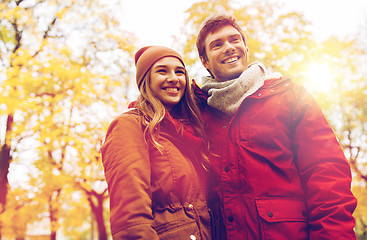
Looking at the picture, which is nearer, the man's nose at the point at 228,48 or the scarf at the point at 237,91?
the scarf at the point at 237,91

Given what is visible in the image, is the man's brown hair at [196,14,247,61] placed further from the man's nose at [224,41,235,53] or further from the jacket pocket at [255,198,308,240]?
the jacket pocket at [255,198,308,240]

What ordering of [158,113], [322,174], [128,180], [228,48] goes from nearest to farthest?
1. [128,180]
2. [322,174]
3. [158,113]
4. [228,48]

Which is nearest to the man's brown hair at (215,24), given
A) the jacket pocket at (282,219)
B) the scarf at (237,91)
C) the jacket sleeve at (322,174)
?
the scarf at (237,91)

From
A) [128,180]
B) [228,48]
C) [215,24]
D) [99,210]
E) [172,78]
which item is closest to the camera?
[128,180]

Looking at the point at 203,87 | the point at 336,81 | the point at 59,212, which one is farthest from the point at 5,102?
the point at 336,81

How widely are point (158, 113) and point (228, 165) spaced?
24.1 inches

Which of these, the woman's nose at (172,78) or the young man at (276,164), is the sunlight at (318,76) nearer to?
the young man at (276,164)

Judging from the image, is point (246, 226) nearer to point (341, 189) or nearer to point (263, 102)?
point (341, 189)

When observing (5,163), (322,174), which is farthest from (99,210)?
(322,174)

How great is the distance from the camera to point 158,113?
1884mm

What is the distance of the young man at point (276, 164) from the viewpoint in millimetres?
1514

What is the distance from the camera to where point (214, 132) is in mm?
2037

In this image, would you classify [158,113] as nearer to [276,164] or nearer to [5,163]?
[276,164]

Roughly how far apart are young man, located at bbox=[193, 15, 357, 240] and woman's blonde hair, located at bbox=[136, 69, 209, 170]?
3.3 inches
